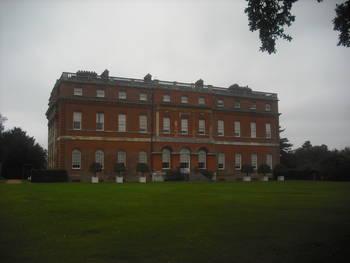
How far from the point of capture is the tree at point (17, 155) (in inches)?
2377

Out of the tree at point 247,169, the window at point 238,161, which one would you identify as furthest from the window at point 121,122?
the window at point 238,161

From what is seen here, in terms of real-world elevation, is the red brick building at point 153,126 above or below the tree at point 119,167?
above

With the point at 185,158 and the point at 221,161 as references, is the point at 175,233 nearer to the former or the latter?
the point at 185,158

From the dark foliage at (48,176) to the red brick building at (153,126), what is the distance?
4.49 m

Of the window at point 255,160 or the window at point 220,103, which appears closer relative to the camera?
the window at point 220,103

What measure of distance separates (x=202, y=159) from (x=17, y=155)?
2814cm

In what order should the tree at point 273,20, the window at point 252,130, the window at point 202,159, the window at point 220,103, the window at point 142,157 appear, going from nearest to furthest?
1. the tree at point 273,20
2. the window at point 142,157
3. the window at point 202,159
4. the window at point 220,103
5. the window at point 252,130

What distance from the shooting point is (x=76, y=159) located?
4672 cm

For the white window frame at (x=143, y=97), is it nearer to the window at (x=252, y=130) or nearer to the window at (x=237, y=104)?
the window at (x=237, y=104)

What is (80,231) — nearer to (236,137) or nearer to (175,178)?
(175,178)

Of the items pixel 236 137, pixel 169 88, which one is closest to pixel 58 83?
pixel 169 88

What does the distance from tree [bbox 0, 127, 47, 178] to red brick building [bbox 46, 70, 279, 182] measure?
755cm

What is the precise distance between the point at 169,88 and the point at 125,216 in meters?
39.1

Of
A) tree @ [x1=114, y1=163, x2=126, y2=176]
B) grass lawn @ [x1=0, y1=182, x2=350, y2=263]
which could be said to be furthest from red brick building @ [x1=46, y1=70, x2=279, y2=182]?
grass lawn @ [x1=0, y1=182, x2=350, y2=263]
